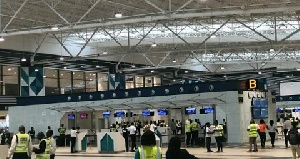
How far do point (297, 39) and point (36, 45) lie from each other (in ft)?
70.8

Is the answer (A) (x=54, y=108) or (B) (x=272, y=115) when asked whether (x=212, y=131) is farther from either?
(A) (x=54, y=108)

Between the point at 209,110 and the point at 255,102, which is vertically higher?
the point at 255,102

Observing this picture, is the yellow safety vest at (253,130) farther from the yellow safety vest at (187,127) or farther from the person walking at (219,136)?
the yellow safety vest at (187,127)

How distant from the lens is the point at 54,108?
113 ft

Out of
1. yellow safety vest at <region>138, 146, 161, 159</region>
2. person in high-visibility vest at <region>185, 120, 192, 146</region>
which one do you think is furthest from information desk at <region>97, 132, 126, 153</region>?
yellow safety vest at <region>138, 146, 161, 159</region>

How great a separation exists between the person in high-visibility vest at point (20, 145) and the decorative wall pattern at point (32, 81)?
29.1 meters

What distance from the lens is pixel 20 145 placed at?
469 inches

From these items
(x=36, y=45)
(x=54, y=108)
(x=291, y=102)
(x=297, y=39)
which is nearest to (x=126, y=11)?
(x=54, y=108)

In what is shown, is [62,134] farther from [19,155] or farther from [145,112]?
[19,155]

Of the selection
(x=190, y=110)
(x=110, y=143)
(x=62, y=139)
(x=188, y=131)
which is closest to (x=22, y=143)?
(x=110, y=143)

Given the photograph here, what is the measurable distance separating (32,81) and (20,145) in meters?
29.5

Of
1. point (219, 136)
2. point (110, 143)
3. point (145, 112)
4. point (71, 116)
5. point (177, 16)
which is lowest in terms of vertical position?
point (110, 143)

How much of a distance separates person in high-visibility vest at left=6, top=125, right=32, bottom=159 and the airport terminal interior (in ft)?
2.32

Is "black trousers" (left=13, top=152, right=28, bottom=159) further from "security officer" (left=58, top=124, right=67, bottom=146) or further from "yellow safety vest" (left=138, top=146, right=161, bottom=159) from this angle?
"security officer" (left=58, top=124, right=67, bottom=146)
